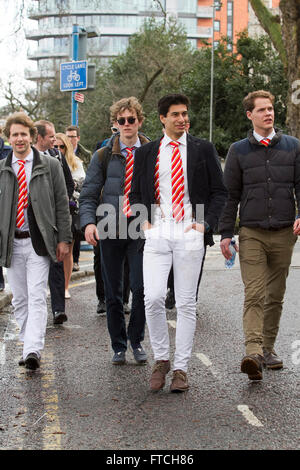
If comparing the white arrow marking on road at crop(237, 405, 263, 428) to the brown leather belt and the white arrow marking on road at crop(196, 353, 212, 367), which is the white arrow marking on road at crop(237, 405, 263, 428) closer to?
the white arrow marking on road at crop(196, 353, 212, 367)

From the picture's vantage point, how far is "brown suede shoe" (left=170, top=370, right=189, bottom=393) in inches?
222

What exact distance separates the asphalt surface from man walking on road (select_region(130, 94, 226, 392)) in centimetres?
39

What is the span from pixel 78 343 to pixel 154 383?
1.92 meters

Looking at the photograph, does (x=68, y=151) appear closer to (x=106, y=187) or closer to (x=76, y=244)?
(x=76, y=244)

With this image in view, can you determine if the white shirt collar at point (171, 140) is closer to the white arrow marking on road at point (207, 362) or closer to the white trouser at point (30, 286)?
the white trouser at point (30, 286)

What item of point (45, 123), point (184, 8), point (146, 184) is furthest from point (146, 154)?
point (184, 8)

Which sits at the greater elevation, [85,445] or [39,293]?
[39,293]

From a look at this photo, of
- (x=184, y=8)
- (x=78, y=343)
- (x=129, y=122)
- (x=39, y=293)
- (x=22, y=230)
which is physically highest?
(x=184, y=8)

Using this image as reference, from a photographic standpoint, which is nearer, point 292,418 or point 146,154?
point 292,418

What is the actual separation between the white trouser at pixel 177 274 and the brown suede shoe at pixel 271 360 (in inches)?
35.4

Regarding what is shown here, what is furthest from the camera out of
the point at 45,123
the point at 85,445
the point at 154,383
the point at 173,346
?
the point at 45,123

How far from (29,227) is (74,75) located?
1129 centimetres

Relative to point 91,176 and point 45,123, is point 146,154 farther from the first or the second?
point 45,123

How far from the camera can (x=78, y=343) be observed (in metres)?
7.50
